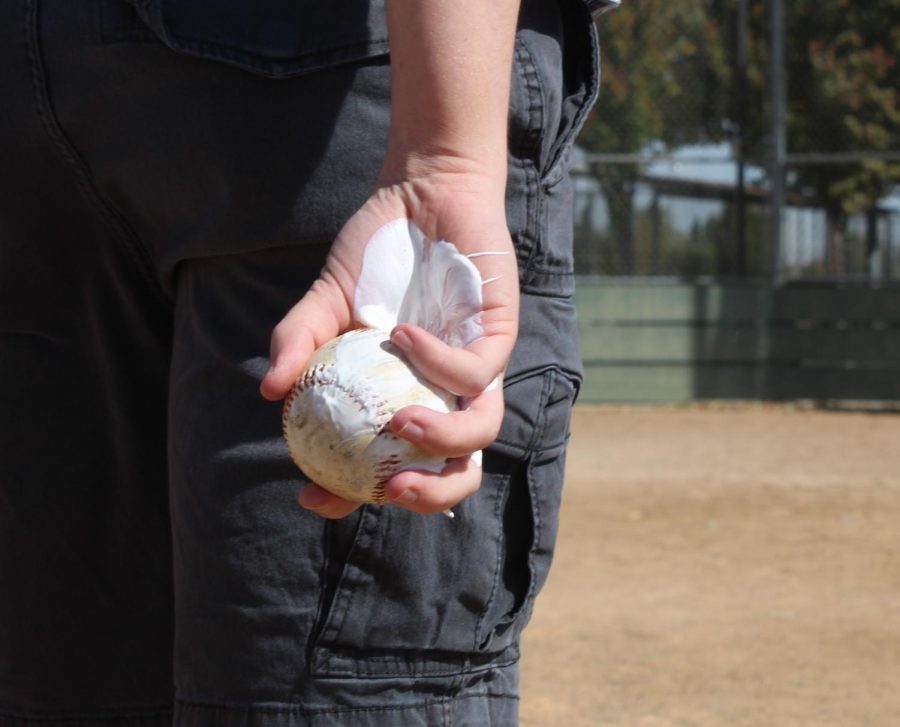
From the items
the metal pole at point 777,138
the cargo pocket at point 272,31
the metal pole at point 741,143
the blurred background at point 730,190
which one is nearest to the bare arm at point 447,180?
the cargo pocket at point 272,31

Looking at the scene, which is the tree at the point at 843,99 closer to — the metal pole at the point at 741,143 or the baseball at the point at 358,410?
the metal pole at the point at 741,143

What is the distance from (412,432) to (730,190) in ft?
32.8

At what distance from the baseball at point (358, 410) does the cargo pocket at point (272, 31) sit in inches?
12.6

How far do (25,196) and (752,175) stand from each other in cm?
970

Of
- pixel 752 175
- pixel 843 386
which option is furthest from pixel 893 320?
pixel 752 175

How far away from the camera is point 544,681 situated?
12.0ft

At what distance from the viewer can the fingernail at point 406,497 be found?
109 centimetres

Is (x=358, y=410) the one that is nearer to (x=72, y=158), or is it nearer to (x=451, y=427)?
(x=451, y=427)

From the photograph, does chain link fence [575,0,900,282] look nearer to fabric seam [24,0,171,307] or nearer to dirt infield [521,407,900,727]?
dirt infield [521,407,900,727]

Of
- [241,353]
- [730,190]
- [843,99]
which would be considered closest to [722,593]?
[241,353]

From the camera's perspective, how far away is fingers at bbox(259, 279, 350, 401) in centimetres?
111

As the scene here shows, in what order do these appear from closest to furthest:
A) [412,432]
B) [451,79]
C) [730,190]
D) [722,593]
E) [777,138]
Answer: [412,432] < [451,79] < [722,593] < [777,138] < [730,190]

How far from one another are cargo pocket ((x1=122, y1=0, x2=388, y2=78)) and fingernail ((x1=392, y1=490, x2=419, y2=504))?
472 mm

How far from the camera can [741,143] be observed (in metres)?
10.7
